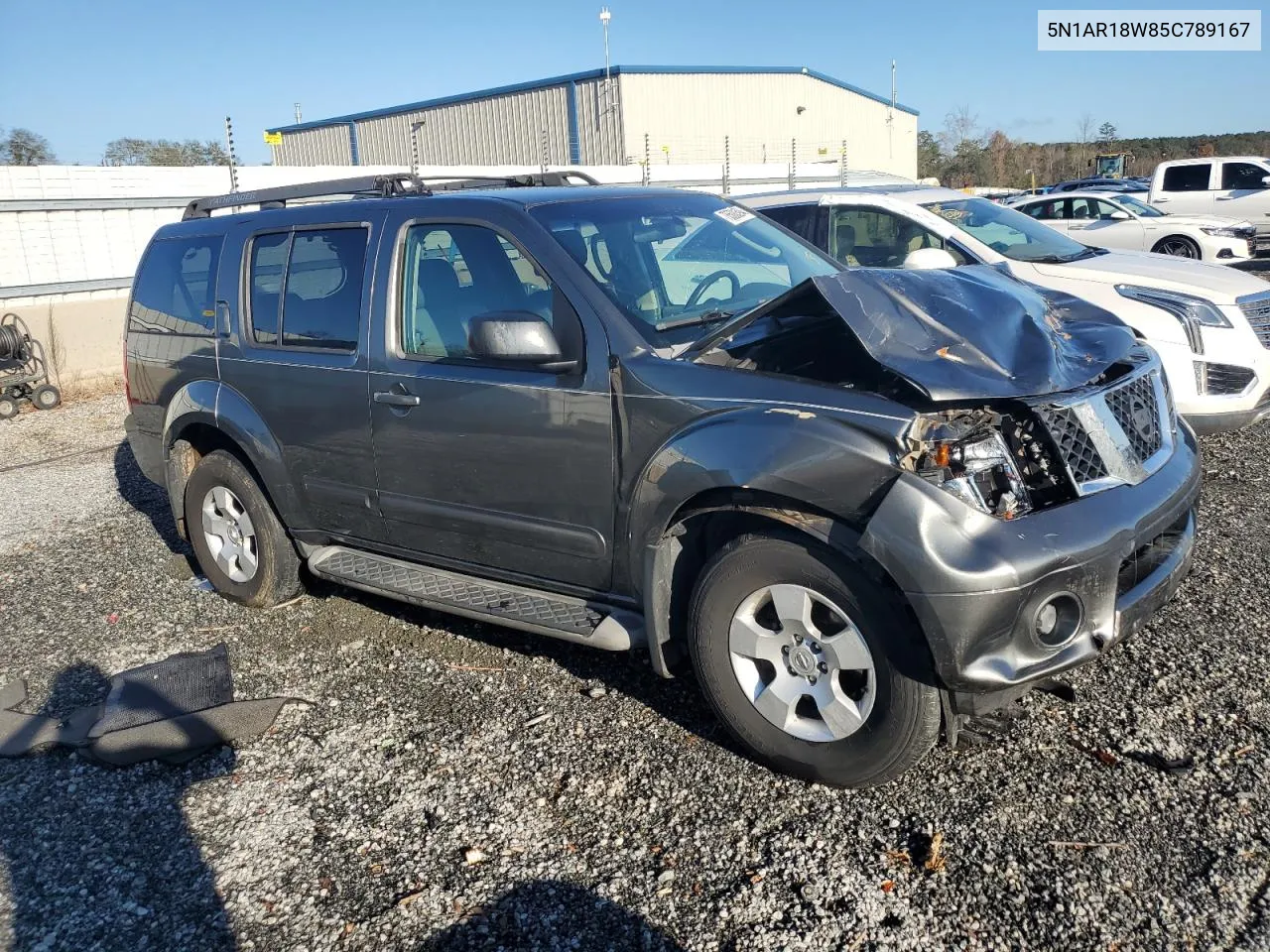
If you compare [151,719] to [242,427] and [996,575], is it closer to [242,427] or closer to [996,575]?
[242,427]

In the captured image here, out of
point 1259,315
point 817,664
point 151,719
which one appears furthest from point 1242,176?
point 151,719

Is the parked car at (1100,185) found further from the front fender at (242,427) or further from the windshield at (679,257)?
→ the front fender at (242,427)

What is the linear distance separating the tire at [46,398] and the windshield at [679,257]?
9.14m

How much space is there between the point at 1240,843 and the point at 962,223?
6.27 m

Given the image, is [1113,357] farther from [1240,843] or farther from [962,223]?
[962,223]

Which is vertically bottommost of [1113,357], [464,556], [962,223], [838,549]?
[464,556]

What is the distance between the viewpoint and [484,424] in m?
3.93

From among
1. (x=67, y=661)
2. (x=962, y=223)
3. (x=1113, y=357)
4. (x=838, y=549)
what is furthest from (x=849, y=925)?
(x=962, y=223)

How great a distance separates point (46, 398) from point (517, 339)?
9.53 metres

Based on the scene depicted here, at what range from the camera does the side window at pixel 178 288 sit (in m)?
5.18

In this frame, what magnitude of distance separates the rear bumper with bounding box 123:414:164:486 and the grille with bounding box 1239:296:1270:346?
666cm

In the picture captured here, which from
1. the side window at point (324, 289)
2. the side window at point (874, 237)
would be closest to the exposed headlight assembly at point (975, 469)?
the side window at point (324, 289)

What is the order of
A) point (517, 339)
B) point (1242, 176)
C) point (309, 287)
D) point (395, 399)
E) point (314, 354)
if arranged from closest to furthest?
point (517, 339) < point (395, 399) < point (314, 354) < point (309, 287) < point (1242, 176)

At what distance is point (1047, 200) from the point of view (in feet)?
59.4
